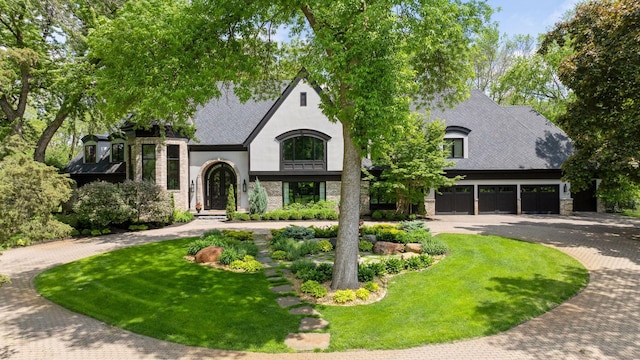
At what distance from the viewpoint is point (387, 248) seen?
568 inches

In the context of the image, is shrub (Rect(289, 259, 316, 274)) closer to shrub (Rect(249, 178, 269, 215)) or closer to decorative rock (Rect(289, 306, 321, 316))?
decorative rock (Rect(289, 306, 321, 316))

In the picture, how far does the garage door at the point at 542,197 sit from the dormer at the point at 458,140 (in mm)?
4851

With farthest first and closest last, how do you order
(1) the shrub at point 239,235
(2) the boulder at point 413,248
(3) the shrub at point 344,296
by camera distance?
(1) the shrub at point 239,235 < (2) the boulder at point 413,248 < (3) the shrub at point 344,296

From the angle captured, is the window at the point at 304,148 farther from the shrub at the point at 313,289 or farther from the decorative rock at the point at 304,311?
the decorative rock at the point at 304,311

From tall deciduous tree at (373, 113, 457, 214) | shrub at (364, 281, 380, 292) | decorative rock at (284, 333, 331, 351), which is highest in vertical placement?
tall deciduous tree at (373, 113, 457, 214)

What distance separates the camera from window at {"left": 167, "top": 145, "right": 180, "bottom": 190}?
25.9 metres

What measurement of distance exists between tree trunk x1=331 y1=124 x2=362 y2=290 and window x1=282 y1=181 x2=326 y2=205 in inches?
635

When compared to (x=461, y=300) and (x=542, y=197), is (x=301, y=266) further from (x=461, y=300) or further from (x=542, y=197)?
(x=542, y=197)

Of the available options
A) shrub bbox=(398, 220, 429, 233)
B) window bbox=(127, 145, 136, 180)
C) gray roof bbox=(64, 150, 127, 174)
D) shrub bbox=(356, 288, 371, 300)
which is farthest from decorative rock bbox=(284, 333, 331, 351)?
gray roof bbox=(64, 150, 127, 174)

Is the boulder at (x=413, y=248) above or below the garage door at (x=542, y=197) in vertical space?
below

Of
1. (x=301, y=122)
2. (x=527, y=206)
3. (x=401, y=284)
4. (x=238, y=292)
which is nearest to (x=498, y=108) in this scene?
(x=527, y=206)

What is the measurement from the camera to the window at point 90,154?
28766 millimetres

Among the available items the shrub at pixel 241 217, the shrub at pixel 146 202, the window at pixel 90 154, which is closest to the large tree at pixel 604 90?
the shrub at pixel 241 217

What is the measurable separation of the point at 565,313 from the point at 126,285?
1200 cm
